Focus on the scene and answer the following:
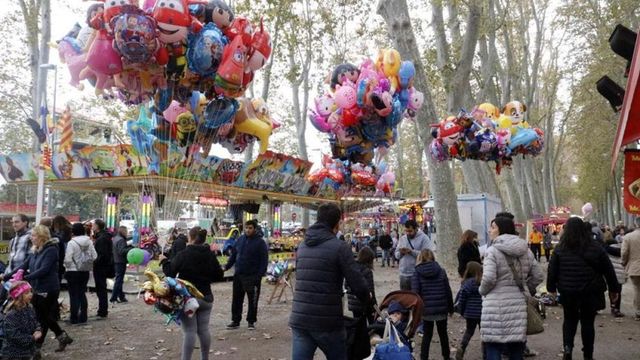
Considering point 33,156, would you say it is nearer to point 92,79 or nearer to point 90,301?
point 90,301

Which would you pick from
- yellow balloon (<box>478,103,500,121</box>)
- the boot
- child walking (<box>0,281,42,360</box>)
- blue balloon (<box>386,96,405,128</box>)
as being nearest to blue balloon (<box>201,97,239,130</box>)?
blue balloon (<box>386,96,405,128</box>)

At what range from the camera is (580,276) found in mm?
6102

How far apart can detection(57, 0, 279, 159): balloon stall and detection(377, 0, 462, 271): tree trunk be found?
14.8 ft

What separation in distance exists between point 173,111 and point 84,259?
17.6 feet

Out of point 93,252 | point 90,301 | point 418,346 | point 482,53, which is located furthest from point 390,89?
point 482,53

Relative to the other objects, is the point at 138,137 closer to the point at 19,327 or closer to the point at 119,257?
the point at 119,257

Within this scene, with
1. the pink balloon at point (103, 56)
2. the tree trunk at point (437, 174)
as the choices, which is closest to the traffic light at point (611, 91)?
the pink balloon at point (103, 56)

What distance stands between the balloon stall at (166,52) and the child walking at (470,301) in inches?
218

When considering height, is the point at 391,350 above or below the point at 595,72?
below

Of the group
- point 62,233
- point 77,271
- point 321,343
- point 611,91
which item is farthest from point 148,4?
point 611,91

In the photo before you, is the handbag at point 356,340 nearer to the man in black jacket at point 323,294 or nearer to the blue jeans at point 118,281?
the man in black jacket at point 323,294

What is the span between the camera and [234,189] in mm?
20172

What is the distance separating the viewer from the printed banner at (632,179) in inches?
196

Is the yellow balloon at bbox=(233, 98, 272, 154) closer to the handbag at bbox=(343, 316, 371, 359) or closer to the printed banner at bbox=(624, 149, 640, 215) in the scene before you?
the handbag at bbox=(343, 316, 371, 359)
